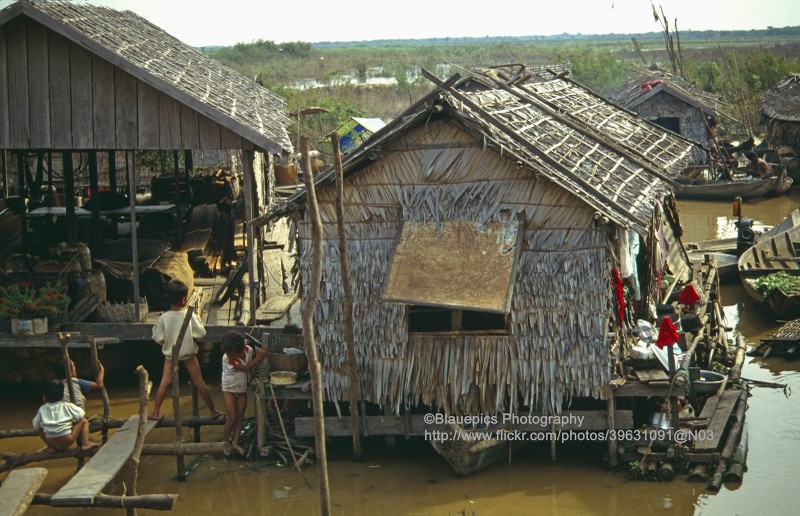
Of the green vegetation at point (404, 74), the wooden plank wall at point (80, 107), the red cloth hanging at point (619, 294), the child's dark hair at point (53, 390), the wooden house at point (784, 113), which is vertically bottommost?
the child's dark hair at point (53, 390)

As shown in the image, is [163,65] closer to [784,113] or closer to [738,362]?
[738,362]

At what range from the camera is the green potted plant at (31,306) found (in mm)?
12180

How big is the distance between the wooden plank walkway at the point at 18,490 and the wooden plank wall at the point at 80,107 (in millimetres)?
4727

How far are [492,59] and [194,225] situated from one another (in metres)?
70.9

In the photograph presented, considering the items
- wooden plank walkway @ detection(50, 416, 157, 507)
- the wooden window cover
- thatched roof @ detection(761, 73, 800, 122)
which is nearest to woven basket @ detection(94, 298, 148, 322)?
wooden plank walkway @ detection(50, 416, 157, 507)

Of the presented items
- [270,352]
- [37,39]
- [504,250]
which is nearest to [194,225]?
[37,39]

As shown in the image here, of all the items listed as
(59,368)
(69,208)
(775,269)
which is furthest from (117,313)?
(775,269)

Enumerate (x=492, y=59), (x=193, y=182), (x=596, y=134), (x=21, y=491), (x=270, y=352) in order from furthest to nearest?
1. (x=492, y=59)
2. (x=193, y=182)
3. (x=596, y=134)
4. (x=270, y=352)
5. (x=21, y=491)

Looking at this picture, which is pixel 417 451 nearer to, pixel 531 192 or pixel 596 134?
pixel 531 192

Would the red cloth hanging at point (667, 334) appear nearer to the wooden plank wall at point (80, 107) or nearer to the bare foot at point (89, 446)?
the wooden plank wall at point (80, 107)

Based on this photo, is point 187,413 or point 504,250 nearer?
point 504,250

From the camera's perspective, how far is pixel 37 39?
1227cm

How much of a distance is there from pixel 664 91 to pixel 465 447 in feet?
71.3

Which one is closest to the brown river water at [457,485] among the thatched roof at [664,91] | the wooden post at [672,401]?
the wooden post at [672,401]
